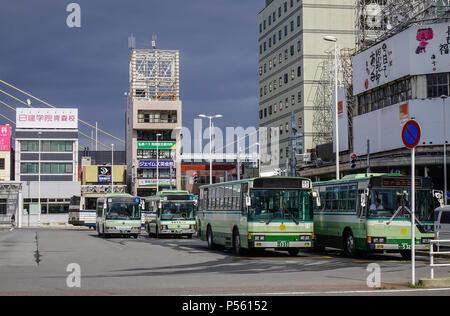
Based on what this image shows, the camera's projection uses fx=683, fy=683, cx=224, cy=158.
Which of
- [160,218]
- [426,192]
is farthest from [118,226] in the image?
[426,192]

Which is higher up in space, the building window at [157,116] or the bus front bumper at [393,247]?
the building window at [157,116]

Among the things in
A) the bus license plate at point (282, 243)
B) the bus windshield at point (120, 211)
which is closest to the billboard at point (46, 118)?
the bus windshield at point (120, 211)

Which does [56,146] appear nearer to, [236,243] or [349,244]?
[236,243]

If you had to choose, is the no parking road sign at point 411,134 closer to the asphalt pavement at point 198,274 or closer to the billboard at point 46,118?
the asphalt pavement at point 198,274

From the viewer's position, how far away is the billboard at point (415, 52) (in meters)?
60.2

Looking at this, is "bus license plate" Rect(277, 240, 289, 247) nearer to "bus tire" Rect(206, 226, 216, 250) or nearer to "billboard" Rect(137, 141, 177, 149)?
"bus tire" Rect(206, 226, 216, 250)

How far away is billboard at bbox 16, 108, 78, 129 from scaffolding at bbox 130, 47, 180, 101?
14.6 metres

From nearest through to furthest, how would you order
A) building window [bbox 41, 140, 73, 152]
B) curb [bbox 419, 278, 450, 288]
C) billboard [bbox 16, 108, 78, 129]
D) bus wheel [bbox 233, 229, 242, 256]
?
curb [bbox 419, 278, 450, 288] → bus wheel [bbox 233, 229, 242, 256] → billboard [bbox 16, 108, 78, 129] → building window [bbox 41, 140, 73, 152]

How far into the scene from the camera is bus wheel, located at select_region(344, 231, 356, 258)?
939 inches

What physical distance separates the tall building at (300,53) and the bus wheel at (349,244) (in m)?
69.5

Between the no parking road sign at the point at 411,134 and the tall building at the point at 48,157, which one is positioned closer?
the no parking road sign at the point at 411,134

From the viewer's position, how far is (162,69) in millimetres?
118312

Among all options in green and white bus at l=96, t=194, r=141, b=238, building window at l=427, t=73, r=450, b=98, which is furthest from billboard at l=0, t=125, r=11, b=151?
green and white bus at l=96, t=194, r=141, b=238

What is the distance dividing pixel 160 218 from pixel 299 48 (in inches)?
2315
